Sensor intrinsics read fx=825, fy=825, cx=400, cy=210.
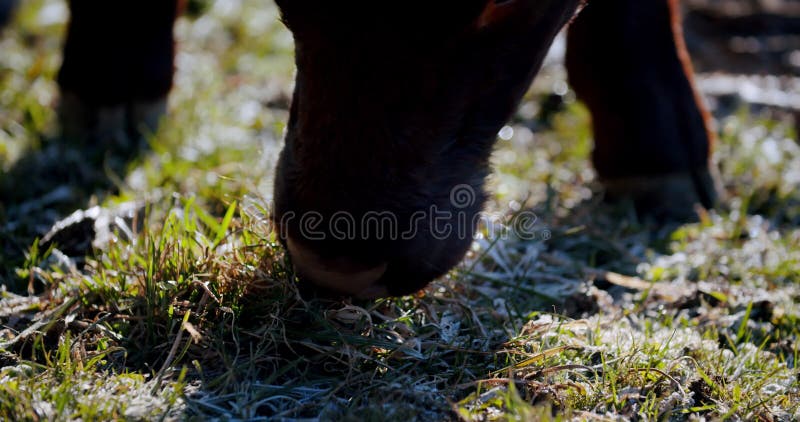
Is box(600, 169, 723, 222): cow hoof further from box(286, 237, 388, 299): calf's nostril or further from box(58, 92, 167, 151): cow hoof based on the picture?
box(58, 92, 167, 151): cow hoof

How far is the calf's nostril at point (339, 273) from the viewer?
1.93 metres

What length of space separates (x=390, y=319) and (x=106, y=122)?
2182 millimetres

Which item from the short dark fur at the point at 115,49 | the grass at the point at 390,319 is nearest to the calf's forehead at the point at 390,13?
the grass at the point at 390,319

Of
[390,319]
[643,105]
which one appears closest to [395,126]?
[390,319]

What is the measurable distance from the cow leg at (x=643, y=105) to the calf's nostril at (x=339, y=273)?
180 cm

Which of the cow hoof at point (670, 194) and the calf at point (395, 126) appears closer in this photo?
the calf at point (395, 126)

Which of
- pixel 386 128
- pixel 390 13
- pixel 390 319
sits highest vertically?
pixel 390 13

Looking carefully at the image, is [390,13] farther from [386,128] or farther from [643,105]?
[643,105]

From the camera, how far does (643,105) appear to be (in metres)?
3.40

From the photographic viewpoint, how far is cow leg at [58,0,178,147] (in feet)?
12.1

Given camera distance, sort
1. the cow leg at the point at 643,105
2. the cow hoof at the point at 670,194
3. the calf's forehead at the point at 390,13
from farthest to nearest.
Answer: the cow hoof at the point at 670,194 → the cow leg at the point at 643,105 → the calf's forehead at the point at 390,13

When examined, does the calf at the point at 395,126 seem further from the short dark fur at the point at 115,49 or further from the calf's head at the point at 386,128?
the short dark fur at the point at 115,49

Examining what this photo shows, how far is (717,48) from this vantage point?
18.7 feet

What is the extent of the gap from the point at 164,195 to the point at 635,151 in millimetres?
1911
